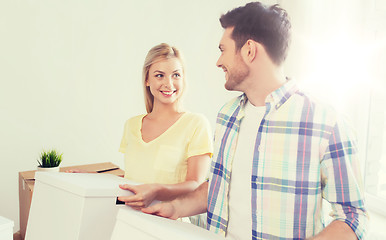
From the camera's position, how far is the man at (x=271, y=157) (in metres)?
0.86

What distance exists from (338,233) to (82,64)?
1.91 m

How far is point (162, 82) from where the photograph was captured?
1443 mm

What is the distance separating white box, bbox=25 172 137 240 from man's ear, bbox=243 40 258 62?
52 centimetres

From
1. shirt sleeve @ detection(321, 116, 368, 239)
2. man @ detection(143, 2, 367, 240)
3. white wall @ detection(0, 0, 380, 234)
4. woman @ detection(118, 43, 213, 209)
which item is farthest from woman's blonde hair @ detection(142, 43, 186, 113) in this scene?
white wall @ detection(0, 0, 380, 234)

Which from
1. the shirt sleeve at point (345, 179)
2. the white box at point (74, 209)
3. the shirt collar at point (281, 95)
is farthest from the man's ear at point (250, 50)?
the white box at point (74, 209)

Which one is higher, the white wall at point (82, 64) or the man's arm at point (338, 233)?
the white wall at point (82, 64)

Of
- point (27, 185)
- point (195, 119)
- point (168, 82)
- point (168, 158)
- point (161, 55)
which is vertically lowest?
point (27, 185)

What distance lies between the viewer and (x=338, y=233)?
0.82 metres

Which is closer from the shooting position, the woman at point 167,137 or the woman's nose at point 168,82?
the woman at point 167,137

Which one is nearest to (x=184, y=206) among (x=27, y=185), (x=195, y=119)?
(x=195, y=119)

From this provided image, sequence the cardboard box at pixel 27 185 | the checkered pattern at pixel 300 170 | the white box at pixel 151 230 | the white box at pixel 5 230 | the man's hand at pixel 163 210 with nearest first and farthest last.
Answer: the white box at pixel 151 230 → the checkered pattern at pixel 300 170 → the man's hand at pixel 163 210 → the white box at pixel 5 230 → the cardboard box at pixel 27 185

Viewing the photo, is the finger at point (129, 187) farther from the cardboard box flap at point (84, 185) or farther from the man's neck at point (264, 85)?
the man's neck at point (264, 85)

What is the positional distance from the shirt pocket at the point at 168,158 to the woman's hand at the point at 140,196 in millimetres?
266

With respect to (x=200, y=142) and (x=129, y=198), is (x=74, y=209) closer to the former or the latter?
(x=129, y=198)
